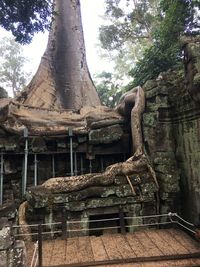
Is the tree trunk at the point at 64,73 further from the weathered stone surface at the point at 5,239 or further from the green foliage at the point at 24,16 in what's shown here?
the weathered stone surface at the point at 5,239

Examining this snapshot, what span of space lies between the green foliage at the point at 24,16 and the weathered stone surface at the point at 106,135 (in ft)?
11.9

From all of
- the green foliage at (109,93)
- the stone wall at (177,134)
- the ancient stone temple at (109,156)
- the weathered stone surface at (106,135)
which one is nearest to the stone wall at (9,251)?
the ancient stone temple at (109,156)

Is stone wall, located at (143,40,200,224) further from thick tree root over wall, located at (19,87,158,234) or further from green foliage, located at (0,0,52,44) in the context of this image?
green foliage, located at (0,0,52,44)

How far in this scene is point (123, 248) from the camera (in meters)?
4.02

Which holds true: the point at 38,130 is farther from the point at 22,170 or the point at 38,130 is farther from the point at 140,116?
the point at 140,116

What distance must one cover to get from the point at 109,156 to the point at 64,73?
4.91 m

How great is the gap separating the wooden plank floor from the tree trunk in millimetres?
5895

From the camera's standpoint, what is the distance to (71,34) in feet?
37.8

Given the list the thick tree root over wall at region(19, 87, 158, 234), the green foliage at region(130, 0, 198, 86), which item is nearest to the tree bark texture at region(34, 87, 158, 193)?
the thick tree root over wall at region(19, 87, 158, 234)

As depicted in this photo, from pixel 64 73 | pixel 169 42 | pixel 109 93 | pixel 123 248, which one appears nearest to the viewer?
pixel 123 248

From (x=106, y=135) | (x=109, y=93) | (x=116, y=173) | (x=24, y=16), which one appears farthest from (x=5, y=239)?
(x=109, y=93)

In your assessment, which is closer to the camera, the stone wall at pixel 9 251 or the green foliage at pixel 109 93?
the stone wall at pixel 9 251

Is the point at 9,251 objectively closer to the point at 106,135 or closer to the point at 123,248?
the point at 123,248

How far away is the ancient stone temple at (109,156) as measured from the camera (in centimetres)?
495
